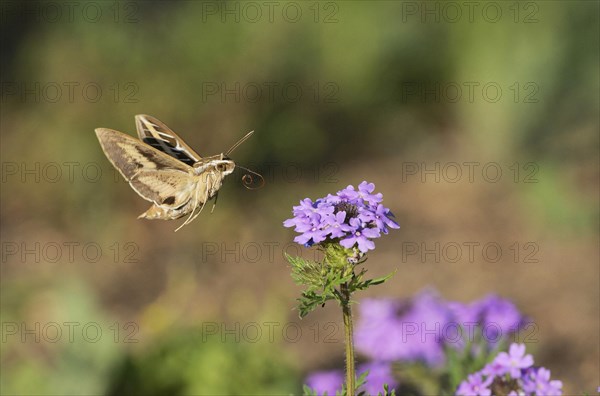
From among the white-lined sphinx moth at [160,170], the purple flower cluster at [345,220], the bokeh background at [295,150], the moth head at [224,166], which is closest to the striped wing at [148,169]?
the white-lined sphinx moth at [160,170]

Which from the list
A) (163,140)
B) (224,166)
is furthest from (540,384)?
(163,140)

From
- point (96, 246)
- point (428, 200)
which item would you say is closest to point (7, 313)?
point (96, 246)

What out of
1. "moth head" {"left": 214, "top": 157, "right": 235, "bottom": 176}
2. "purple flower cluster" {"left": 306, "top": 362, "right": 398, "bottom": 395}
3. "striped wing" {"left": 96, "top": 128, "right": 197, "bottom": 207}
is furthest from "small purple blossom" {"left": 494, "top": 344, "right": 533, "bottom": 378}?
"striped wing" {"left": 96, "top": 128, "right": 197, "bottom": 207}

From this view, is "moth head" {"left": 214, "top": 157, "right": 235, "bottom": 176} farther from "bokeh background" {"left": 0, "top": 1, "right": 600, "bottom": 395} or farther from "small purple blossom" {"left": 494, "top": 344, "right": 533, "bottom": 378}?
"bokeh background" {"left": 0, "top": 1, "right": 600, "bottom": 395}

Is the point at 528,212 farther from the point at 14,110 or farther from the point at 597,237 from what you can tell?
the point at 14,110

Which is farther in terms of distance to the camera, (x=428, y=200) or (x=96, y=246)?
(x=428, y=200)

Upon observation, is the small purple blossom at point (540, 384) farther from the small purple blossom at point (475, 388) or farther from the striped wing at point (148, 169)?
the striped wing at point (148, 169)
